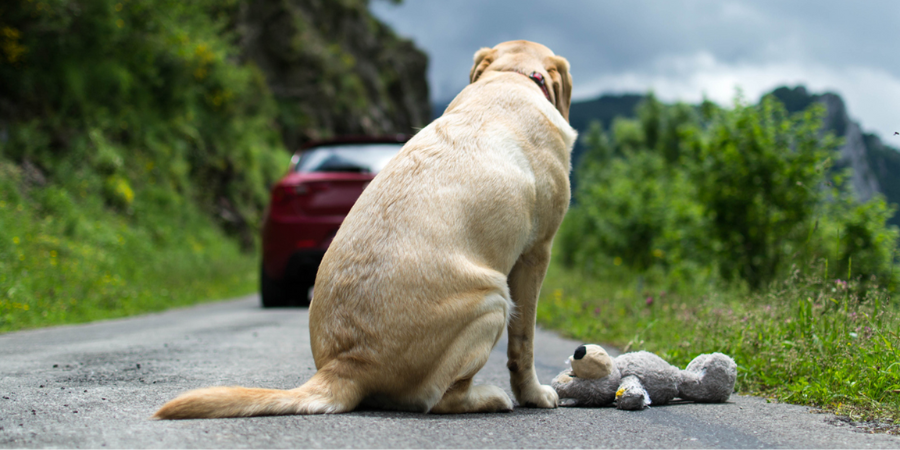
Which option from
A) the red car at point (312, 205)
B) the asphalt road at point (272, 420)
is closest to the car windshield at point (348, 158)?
the red car at point (312, 205)

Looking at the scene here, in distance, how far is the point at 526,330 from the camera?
9.87 feet

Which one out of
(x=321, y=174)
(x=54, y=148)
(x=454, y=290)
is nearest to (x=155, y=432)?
(x=454, y=290)

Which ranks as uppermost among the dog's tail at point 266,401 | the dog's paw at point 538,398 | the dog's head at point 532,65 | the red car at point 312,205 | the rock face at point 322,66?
the rock face at point 322,66

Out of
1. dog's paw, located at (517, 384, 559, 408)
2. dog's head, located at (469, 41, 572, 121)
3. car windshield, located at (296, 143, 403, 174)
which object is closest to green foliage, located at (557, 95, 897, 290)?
car windshield, located at (296, 143, 403, 174)

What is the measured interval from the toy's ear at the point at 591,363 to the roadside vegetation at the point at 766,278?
963mm

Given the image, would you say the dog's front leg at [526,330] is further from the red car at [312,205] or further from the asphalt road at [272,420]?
the red car at [312,205]

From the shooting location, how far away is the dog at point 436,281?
2.56 metres

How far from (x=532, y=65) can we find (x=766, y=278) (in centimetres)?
582

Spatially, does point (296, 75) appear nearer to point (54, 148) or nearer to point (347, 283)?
point (54, 148)

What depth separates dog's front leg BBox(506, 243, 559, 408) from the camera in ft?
9.86

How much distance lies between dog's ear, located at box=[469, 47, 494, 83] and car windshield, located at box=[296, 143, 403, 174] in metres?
3.86

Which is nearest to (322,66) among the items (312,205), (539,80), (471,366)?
(312,205)

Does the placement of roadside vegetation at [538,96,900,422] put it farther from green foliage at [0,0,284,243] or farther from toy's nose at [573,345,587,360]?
green foliage at [0,0,284,243]

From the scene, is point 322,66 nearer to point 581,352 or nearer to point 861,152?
point 861,152
